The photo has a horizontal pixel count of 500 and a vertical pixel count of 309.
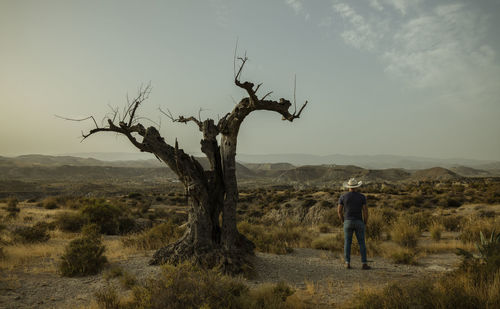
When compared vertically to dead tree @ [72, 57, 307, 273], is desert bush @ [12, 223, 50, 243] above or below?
below

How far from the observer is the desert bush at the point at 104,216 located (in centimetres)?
1449

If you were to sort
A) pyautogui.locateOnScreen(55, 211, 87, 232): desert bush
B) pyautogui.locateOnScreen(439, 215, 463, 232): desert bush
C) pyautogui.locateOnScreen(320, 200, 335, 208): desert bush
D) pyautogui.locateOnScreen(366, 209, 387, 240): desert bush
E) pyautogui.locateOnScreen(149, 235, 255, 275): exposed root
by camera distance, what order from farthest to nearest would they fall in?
pyautogui.locateOnScreen(320, 200, 335, 208): desert bush < pyautogui.locateOnScreen(55, 211, 87, 232): desert bush < pyautogui.locateOnScreen(439, 215, 463, 232): desert bush < pyautogui.locateOnScreen(366, 209, 387, 240): desert bush < pyautogui.locateOnScreen(149, 235, 255, 275): exposed root

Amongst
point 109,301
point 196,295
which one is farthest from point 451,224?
point 109,301

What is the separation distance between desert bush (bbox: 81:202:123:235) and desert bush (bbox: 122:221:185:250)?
15.2 feet

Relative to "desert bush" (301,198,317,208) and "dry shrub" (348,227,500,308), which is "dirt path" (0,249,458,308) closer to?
"dry shrub" (348,227,500,308)

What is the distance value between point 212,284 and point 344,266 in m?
4.86

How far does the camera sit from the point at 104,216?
49.0ft

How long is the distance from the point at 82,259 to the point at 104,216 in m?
8.43

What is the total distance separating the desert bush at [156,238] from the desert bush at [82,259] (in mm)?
2267

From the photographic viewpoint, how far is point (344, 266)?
7.87m

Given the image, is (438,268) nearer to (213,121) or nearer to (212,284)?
(212,284)

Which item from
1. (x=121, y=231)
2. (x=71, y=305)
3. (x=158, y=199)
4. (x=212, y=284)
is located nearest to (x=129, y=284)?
(x=71, y=305)

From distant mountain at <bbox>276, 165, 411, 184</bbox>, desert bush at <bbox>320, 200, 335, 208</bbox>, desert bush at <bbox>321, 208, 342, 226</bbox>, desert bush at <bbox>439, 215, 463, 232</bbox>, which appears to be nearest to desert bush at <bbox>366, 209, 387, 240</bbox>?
desert bush at <bbox>439, 215, 463, 232</bbox>

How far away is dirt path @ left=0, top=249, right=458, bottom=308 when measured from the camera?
562 centimetres
